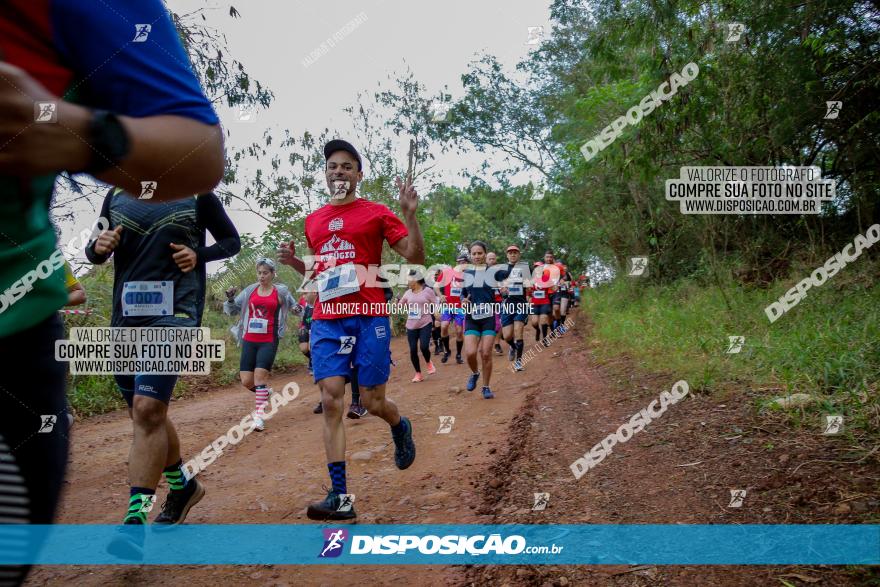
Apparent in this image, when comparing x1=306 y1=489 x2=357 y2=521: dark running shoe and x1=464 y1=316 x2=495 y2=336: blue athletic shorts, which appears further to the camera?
x1=464 y1=316 x2=495 y2=336: blue athletic shorts

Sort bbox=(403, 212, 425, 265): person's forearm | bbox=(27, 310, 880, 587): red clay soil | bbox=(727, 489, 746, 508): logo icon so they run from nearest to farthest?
bbox=(27, 310, 880, 587): red clay soil, bbox=(727, 489, 746, 508): logo icon, bbox=(403, 212, 425, 265): person's forearm

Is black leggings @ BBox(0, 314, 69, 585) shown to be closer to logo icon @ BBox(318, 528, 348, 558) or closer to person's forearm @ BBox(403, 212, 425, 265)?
logo icon @ BBox(318, 528, 348, 558)

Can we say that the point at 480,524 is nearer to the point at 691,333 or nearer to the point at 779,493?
the point at 779,493

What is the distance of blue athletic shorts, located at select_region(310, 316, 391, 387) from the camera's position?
3.99m

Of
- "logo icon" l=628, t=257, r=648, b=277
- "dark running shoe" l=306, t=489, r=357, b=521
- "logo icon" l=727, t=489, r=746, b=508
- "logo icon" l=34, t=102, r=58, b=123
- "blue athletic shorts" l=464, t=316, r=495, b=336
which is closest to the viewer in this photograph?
"logo icon" l=34, t=102, r=58, b=123

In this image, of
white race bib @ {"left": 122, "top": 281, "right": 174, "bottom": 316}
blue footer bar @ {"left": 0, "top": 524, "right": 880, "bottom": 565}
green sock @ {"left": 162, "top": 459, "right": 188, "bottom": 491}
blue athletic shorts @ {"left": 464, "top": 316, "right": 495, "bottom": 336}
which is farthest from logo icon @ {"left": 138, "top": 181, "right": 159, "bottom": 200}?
blue athletic shorts @ {"left": 464, "top": 316, "right": 495, "bottom": 336}

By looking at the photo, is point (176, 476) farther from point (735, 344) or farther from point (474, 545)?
point (735, 344)

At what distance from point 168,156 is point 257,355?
7.01m

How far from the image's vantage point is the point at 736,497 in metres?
3.32

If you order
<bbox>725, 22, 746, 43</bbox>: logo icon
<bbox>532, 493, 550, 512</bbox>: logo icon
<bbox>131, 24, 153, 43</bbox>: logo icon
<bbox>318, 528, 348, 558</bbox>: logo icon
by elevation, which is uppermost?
<bbox>725, 22, 746, 43</bbox>: logo icon

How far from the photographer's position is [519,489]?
3986mm

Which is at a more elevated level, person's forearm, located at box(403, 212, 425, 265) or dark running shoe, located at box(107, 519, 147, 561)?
person's forearm, located at box(403, 212, 425, 265)

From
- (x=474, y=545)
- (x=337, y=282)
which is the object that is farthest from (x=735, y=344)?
(x=337, y=282)

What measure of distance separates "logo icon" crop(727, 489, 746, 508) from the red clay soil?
0.04 meters
